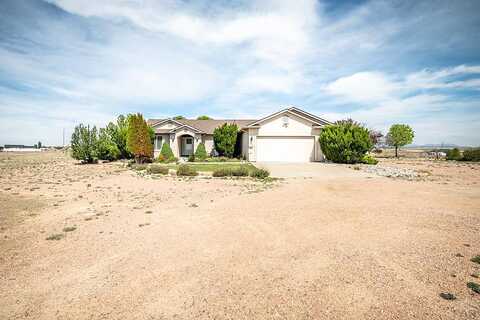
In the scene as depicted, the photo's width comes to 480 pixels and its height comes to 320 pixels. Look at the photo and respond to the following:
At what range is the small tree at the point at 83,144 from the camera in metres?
28.3

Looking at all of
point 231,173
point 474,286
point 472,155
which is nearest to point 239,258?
point 474,286

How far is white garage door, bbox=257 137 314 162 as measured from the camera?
28.5 meters

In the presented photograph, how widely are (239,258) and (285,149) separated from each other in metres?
24.1

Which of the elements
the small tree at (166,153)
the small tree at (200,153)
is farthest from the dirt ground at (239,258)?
the small tree at (200,153)

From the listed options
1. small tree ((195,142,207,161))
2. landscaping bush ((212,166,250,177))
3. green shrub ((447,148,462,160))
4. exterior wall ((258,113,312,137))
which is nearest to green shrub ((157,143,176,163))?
small tree ((195,142,207,161))

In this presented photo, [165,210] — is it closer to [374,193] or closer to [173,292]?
[173,292]

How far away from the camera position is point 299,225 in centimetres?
725

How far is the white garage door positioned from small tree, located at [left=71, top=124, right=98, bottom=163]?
18092 millimetres

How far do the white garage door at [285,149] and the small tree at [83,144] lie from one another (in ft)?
59.4

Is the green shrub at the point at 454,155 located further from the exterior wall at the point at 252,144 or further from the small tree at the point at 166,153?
the small tree at the point at 166,153

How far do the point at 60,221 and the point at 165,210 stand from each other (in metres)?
2.95

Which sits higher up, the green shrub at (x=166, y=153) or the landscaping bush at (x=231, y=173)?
the green shrub at (x=166, y=153)

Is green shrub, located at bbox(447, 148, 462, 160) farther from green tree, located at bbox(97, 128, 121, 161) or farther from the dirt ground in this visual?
green tree, located at bbox(97, 128, 121, 161)

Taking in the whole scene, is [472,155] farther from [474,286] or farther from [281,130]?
[474,286]
